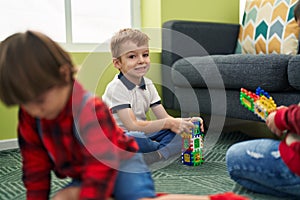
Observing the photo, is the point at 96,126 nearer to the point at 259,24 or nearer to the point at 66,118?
the point at 66,118

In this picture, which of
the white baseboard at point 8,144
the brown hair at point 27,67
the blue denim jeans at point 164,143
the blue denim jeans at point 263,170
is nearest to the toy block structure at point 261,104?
the blue denim jeans at point 263,170

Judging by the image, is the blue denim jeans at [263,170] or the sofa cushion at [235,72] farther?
the sofa cushion at [235,72]

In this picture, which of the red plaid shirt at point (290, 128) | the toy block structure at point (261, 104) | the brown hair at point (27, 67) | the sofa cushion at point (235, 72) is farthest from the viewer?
the sofa cushion at point (235, 72)

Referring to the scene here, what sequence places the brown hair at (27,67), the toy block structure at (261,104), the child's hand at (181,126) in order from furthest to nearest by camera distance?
the child's hand at (181,126)
the toy block structure at (261,104)
the brown hair at (27,67)

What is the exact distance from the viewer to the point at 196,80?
70.8 inches

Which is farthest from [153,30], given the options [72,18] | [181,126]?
[181,126]

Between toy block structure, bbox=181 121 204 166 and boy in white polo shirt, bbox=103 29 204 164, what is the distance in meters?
0.03

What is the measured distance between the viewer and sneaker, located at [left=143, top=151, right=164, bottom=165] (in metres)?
1.32

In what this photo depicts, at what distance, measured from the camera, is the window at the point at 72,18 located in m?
1.92

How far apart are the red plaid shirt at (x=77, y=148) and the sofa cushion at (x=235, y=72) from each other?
881 millimetres

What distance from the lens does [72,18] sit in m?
2.12

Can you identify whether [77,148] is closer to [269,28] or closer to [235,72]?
A: [235,72]

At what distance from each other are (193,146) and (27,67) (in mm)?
825

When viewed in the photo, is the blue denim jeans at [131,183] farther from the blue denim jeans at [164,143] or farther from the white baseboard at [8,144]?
the white baseboard at [8,144]
